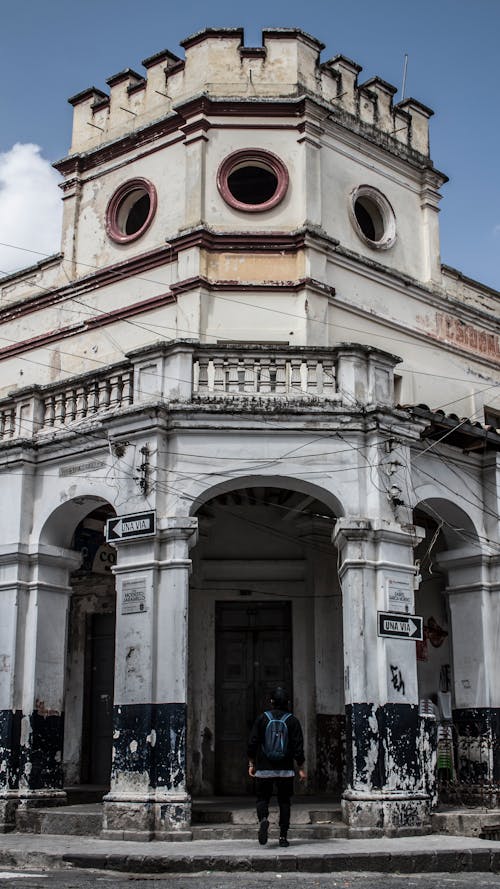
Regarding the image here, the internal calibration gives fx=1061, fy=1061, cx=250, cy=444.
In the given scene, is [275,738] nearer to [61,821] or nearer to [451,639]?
[61,821]

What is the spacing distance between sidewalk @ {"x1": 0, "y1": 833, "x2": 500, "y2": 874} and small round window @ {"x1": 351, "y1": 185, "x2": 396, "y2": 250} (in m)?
10.3

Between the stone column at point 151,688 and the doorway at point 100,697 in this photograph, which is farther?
the doorway at point 100,697

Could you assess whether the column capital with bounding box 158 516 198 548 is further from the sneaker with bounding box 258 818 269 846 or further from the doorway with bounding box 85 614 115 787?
the doorway with bounding box 85 614 115 787

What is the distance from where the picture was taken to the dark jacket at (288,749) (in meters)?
11.3

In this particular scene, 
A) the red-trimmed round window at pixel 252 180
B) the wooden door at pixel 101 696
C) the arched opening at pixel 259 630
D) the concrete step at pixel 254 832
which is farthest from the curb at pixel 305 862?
the red-trimmed round window at pixel 252 180

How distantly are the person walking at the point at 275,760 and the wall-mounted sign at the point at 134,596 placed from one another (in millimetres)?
2122

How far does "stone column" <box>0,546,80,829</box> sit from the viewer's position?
13.7 metres

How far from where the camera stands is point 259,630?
1662 centimetres

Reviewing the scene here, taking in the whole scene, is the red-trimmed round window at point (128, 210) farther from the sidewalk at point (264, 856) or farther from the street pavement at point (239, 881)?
the street pavement at point (239, 881)

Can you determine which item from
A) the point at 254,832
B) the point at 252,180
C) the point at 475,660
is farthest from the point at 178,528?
the point at 252,180

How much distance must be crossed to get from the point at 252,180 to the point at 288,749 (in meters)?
9.74

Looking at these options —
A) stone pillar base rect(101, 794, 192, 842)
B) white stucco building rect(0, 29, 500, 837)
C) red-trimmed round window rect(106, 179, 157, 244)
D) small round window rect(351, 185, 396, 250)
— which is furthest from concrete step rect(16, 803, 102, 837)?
small round window rect(351, 185, 396, 250)

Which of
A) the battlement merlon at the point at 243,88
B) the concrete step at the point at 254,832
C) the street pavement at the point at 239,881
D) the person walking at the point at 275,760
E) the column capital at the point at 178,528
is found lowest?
the street pavement at the point at 239,881

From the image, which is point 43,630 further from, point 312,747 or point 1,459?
point 312,747
